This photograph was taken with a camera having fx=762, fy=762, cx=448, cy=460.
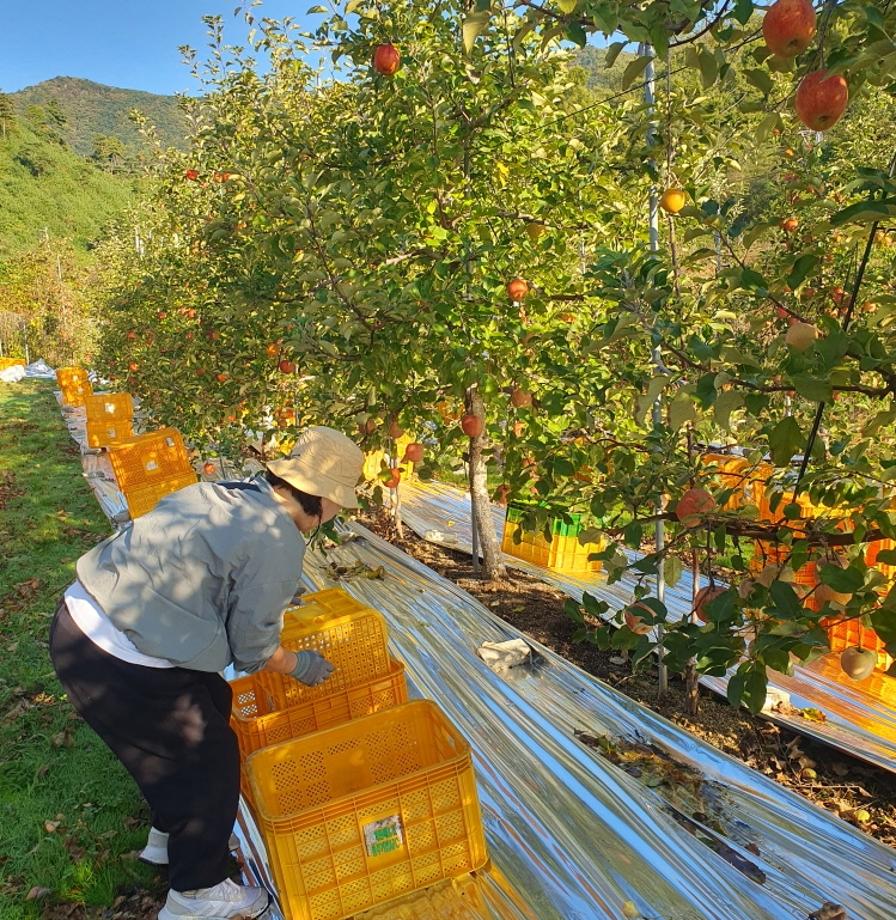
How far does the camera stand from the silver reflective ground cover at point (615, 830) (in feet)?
7.77

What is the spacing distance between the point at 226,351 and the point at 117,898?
4.19 meters

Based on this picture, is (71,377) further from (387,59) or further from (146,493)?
(387,59)

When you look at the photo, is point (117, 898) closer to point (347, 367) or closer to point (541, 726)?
point (541, 726)

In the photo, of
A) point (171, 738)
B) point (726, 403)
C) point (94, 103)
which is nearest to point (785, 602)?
point (726, 403)

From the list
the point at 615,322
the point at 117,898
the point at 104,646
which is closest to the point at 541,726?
the point at 117,898

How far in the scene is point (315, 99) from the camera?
248 inches

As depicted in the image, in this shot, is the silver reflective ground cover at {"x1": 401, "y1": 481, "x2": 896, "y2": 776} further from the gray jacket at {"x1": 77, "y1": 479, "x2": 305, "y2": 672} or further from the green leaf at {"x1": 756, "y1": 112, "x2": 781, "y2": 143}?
the gray jacket at {"x1": 77, "y1": 479, "x2": 305, "y2": 672}

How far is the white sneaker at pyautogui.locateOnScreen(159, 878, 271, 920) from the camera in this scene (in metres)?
2.26

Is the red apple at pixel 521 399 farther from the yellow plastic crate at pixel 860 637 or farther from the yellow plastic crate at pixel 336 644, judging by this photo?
the yellow plastic crate at pixel 860 637

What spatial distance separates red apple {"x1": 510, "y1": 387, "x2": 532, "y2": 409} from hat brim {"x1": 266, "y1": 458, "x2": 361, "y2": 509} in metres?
1.73

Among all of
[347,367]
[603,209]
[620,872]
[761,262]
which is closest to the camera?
[620,872]

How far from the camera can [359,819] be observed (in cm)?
221

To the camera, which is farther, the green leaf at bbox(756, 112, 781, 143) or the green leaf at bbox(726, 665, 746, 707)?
the green leaf at bbox(756, 112, 781, 143)

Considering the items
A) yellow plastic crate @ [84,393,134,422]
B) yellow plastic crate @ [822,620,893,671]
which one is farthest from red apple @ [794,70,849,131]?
yellow plastic crate @ [84,393,134,422]
